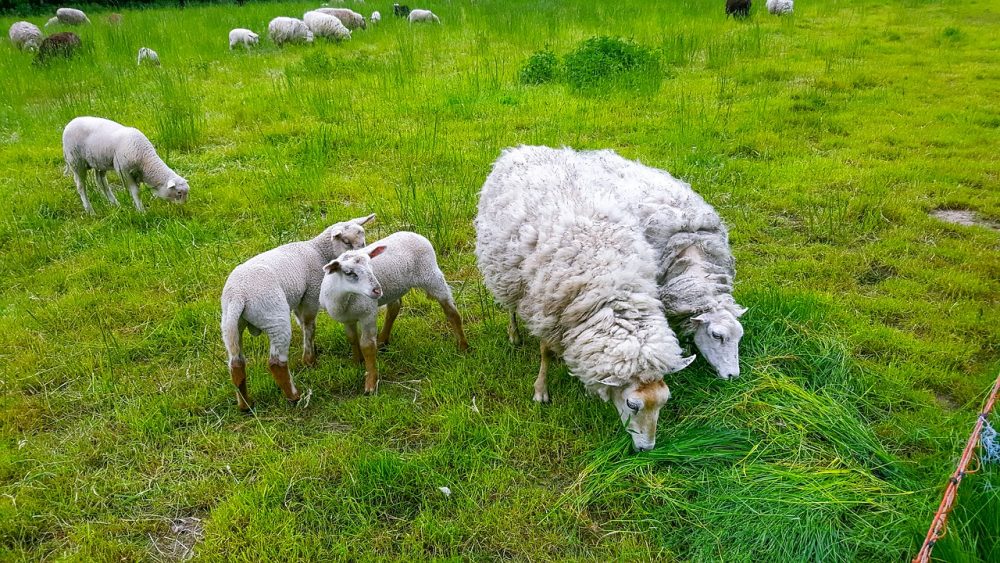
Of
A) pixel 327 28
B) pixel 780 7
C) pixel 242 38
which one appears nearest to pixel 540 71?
pixel 327 28

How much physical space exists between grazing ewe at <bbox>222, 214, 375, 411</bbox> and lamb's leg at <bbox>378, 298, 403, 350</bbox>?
17.6 inches

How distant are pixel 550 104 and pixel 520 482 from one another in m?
6.19

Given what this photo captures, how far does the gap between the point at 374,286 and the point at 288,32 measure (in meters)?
11.2

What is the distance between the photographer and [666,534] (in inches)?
110

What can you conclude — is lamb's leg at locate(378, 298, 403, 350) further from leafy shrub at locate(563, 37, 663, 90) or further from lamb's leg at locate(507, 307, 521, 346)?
leafy shrub at locate(563, 37, 663, 90)

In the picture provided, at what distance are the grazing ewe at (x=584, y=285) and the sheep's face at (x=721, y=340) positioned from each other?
40 cm

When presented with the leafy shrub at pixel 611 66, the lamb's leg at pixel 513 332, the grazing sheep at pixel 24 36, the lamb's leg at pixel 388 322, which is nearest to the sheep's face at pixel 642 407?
the lamb's leg at pixel 513 332

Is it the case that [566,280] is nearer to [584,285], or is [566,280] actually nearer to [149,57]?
[584,285]

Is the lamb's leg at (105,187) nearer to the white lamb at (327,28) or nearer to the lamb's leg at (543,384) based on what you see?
the lamb's leg at (543,384)

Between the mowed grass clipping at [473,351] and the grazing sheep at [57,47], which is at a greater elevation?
the grazing sheep at [57,47]

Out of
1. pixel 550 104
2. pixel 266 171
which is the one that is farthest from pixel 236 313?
pixel 550 104

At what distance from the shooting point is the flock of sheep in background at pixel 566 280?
312 cm

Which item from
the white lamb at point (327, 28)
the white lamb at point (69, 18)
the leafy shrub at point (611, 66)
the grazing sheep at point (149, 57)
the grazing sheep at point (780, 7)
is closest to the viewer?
the leafy shrub at point (611, 66)

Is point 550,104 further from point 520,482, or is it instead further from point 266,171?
point 520,482
